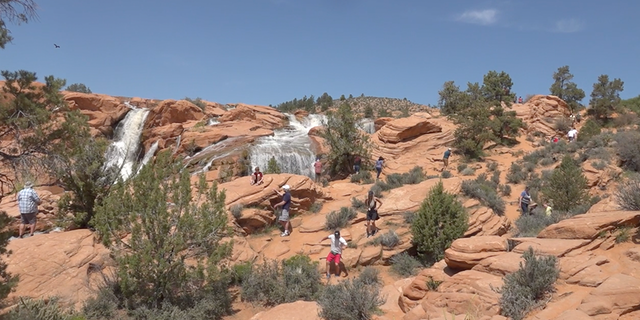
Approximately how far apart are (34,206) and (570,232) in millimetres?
11878

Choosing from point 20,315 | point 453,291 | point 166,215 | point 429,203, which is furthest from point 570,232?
point 20,315

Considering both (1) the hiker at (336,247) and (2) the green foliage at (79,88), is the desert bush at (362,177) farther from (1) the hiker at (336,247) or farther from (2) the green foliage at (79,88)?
(2) the green foliage at (79,88)

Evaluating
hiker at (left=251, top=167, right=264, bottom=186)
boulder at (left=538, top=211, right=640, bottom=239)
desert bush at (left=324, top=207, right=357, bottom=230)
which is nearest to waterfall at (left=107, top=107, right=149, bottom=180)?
hiker at (left=251, top=167, right=264, bottom=186)

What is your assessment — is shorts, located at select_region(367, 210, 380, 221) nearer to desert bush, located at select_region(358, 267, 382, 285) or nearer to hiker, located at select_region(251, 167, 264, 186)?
desert bush, located at select_region(358, 267, 382, 285)

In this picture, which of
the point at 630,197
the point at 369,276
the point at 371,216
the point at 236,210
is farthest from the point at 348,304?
the point at 236,210

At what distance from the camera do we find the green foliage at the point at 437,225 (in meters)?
10.3

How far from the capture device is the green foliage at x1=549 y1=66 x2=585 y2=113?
36625 mm

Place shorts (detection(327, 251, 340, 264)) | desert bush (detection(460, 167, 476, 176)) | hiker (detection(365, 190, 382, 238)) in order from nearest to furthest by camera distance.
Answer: shorts (detection(327, 251, 340, 264))
hiker (detection(365, 190, 382, 238))
desert bush (detection(460, 167, 476, 176))

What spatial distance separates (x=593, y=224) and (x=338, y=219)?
23.9ft

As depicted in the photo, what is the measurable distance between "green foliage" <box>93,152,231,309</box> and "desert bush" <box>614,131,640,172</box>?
2011 centimetres

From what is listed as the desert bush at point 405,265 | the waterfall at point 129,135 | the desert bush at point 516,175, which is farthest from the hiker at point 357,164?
the waterfall at point 129,135

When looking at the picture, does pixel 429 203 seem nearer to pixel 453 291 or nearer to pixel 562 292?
pixel 453 291

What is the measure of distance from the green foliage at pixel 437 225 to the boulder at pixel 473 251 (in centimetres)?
292

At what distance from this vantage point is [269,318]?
23.0ft
